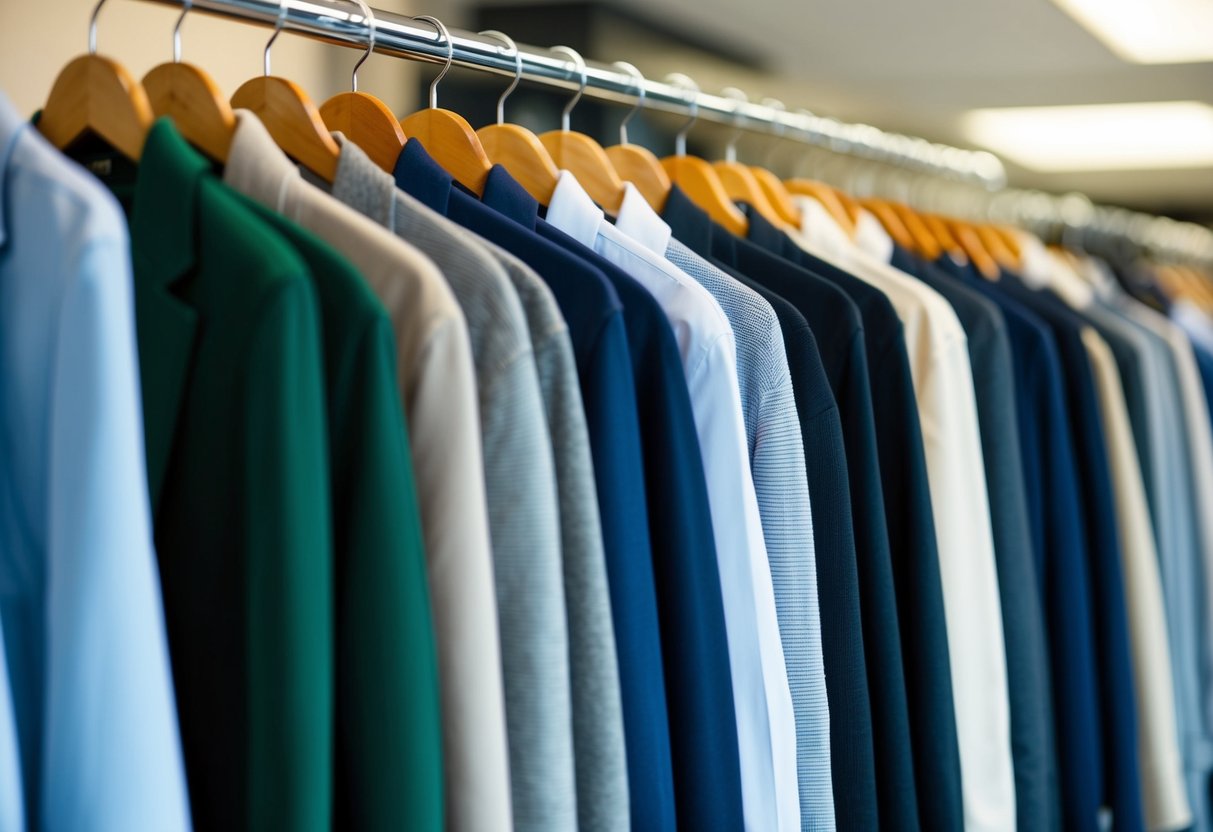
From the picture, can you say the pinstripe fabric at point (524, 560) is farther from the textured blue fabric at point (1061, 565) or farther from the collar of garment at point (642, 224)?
the textured blue fabric at point (1061, 565)

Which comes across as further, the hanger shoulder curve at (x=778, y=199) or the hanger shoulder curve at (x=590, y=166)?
the hanger shoulder curve at (x=778, y=199)

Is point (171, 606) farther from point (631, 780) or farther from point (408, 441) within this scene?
point (631, 780)

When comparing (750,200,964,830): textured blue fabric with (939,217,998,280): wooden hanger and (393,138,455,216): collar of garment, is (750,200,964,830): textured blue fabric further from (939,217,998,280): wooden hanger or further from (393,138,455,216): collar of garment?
(939,217,998,280): wooden hanger

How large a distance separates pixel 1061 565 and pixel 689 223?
0.62 metres

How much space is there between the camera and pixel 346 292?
753 millimetres

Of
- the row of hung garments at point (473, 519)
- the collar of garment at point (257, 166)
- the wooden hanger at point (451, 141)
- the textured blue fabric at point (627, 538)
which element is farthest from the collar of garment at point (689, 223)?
the collar of garment at point (257, 166)

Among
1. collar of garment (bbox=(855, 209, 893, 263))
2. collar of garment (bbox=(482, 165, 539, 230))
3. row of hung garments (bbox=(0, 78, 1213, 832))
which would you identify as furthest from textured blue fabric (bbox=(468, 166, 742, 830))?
collar of garment (bbox=(855, 209, 893, 263))

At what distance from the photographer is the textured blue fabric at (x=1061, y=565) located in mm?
1425

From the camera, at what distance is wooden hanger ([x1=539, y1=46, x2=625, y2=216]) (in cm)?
117

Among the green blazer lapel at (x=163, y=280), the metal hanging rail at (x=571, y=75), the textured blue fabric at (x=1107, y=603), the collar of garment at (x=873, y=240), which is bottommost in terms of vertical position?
the textured blue fabric at (x=1107, y=603)

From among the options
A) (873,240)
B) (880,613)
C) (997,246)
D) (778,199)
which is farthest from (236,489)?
(997,246)

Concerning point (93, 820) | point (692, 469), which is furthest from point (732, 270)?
point (93, 820)

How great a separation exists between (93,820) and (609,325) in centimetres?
45

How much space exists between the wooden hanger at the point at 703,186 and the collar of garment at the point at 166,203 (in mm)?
590
